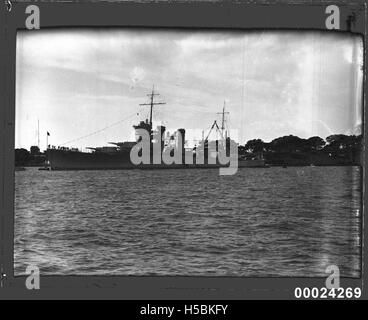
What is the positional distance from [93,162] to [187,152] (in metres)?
0.61

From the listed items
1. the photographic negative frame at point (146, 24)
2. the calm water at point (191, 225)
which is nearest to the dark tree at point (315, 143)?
the calm water at point (191, 225)

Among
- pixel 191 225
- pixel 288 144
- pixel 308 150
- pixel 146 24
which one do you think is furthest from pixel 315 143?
pixel 146 24

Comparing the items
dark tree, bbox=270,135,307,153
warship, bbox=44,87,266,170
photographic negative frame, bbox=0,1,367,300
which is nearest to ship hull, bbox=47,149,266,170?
warship, bbox=44,87,266,170

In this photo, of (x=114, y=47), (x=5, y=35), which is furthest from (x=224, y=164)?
(x=5, y=35)

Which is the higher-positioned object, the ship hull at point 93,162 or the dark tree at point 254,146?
the dark tree at point 254,146

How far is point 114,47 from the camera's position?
3.32 m

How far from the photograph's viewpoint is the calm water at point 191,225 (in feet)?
10.7

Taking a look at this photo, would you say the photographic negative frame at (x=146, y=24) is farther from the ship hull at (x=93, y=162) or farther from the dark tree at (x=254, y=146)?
the dark tree at (x=254, y=146)

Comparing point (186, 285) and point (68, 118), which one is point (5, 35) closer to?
point (68, 118)

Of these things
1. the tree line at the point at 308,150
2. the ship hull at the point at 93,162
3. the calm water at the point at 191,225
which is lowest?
the calm water at the point at 191,225

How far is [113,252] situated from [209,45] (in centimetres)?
144

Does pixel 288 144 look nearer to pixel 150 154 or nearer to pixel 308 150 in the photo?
pixel 308 150

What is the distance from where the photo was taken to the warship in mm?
3273

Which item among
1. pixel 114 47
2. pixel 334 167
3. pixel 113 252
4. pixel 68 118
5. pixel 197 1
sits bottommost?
pixel 113 252
